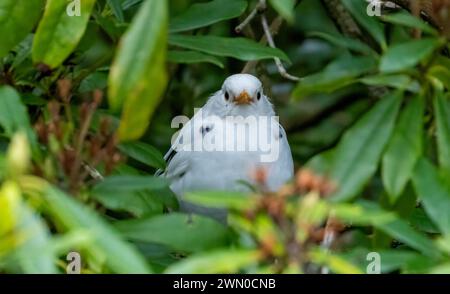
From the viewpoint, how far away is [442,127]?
213 centimetres

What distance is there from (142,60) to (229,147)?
1295 mm

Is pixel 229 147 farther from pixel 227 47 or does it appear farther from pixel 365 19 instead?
pixel 365 19

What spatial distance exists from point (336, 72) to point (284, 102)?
2.27 m

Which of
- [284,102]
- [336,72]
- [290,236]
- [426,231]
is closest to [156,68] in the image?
[290,236]

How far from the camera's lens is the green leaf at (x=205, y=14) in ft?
9.00

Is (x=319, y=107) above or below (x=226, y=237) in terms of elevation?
below

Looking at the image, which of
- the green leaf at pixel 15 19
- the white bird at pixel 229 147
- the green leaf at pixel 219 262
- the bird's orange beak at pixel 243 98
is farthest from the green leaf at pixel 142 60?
the bird's orange beak at pixel 243 98

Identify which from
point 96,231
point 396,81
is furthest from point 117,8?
point 96,231

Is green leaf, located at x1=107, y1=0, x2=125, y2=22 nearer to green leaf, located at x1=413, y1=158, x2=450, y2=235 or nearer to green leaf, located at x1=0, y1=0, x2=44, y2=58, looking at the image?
green leaf, located at x1=0, y1=0, x2=44, y2=58

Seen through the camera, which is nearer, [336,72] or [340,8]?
[336,72]

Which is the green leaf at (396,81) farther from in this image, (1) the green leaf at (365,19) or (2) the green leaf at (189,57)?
(2) the green leaf at (189,57)

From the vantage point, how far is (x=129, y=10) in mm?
3061

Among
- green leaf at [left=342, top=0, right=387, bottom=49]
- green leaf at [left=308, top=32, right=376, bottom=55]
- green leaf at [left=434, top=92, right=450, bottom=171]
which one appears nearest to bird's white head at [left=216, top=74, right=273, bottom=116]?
green leaf at [left=342, top=0, right=387, bottom=49]
